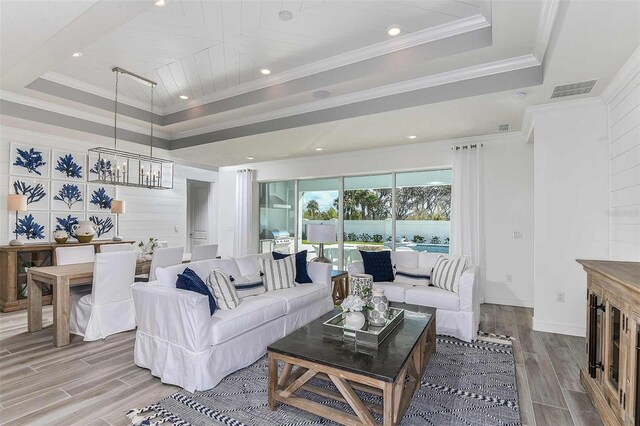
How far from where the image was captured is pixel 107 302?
11.8ft

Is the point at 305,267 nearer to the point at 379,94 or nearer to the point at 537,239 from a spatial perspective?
the point at 379,94

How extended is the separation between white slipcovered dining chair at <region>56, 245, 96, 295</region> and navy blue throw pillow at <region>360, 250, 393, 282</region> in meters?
3.46

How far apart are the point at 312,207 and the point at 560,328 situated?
4.76 meters

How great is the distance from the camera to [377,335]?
2.25m

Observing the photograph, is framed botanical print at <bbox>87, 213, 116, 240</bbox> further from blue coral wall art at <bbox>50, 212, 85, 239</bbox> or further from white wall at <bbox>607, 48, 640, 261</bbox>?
white wall at <bbox>607, 48, 640, 261</bbox>

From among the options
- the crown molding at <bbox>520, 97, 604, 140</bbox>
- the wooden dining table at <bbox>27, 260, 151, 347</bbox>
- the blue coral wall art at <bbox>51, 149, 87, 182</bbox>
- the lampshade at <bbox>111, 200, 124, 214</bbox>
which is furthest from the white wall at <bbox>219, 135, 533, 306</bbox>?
the blue coral wall art at <bbox>51, 149, 87, 182</bbox>

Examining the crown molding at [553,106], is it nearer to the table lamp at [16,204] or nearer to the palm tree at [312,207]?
the palm tree at [312,207]

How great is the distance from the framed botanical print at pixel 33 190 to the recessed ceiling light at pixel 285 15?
482 cm

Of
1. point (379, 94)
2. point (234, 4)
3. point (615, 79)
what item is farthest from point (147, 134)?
point (615, 79)

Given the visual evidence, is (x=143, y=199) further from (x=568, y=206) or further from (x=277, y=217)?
(x=568, y=206)

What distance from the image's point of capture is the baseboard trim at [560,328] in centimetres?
366

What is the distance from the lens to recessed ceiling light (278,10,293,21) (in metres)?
2.81

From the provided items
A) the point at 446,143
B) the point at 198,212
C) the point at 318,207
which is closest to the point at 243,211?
the point at 198,212

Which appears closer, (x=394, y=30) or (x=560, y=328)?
(x=394, y=30)
